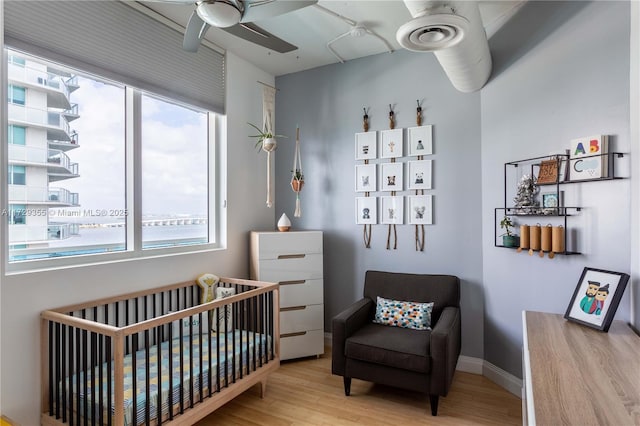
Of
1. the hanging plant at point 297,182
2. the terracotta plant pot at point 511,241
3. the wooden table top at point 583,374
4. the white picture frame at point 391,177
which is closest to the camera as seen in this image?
the wooden table top at point 583,374

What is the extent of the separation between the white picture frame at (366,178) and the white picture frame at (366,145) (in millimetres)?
88

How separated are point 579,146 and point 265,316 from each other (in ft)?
7.94

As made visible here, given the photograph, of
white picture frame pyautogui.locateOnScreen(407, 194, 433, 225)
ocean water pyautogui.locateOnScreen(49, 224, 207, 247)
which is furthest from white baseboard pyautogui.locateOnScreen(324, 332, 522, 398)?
ocean water pyautogui.locateOnScreen(49, 224, 207, 247)

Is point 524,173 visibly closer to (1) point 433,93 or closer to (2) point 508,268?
(2) point 508,268

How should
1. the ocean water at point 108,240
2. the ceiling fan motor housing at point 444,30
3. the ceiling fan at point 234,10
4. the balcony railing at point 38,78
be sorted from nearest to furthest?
1. the ceiling fan at point 234,10
2. the ceiling fan motor housing at point 444,30
3. the balcony railing at point 38,78
4. the ocean water at point 108,240

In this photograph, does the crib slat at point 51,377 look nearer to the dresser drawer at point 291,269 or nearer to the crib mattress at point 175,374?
the crib mattress at point 175,374

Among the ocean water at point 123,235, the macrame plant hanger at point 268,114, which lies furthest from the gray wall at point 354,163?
the ocean water at point 123,235

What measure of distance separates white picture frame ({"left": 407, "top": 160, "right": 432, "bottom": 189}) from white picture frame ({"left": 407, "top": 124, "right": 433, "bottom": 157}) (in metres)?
0.08

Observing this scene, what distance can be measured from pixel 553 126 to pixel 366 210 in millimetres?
1644

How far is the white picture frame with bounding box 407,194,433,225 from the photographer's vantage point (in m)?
3.12

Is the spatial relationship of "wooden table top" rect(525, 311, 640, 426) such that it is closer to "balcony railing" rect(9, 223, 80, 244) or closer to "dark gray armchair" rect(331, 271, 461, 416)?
"dark gray armchair" rect(331, 271, 461, 416)

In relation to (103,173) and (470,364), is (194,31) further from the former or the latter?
(470,364)

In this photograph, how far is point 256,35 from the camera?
77.3 inches

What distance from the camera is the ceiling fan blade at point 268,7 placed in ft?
4.88
